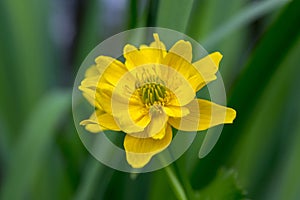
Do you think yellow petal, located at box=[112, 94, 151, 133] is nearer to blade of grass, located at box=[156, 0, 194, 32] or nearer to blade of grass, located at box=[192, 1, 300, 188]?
blade of grass, located at box=[156, 0, 194, 32]

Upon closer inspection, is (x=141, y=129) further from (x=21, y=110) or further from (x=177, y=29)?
(x=21, y=110)

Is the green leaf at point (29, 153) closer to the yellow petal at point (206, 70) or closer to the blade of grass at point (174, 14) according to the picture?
the blade of grass at point (174, 14)

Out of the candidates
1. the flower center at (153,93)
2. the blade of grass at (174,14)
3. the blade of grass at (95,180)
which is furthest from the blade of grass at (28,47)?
the flower center at (153,93)

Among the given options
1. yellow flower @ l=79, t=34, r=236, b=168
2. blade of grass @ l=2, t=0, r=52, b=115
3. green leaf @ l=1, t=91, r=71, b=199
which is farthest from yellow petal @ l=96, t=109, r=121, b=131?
blade of grass @ l=2, t=0, r=52, b=115

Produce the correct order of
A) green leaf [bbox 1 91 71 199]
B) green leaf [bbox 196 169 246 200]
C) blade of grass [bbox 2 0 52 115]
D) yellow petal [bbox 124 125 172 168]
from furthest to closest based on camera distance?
blade of grass [bbox 2 0 52 115] < green leaf [bbox 1 91 71 199] < green leaf [bbox 196 169 246 200] < yellow petal [bbox 124 125 172 168]

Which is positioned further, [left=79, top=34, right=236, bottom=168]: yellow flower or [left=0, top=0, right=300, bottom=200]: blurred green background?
[left=0, top=0, right=300, bottom=200]: blurred green background

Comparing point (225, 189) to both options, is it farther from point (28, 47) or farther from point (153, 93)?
point (28, 47)
